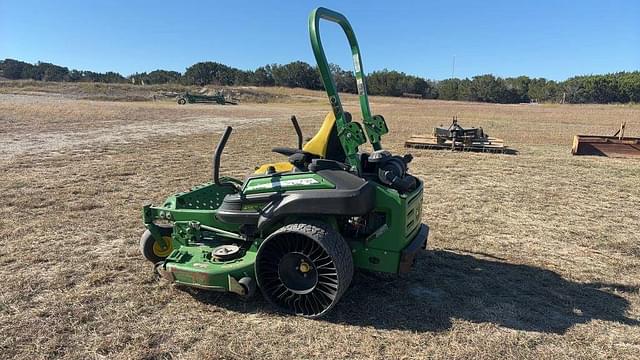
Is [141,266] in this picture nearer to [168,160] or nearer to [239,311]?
[239,311]

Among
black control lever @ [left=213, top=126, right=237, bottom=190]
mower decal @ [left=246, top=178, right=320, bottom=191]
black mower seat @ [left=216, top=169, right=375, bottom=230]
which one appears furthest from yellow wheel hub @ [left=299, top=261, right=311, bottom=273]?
black control lever @ [left=213, top=126, right=237, bottom=190]

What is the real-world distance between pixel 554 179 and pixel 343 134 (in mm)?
8117

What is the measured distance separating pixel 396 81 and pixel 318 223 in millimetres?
90657

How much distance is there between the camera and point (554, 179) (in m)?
10.5

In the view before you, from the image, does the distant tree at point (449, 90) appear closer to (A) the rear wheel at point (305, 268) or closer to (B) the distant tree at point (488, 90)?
(B) the distant tree at point (488, 90)

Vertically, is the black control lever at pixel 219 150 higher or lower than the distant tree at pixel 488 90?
lower

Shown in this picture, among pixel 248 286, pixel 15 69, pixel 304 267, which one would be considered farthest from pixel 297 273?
pixel 15 69

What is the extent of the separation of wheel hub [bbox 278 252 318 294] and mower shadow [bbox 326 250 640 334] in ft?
1.19

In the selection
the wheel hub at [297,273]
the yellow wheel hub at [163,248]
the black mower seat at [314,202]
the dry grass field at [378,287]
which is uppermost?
the black mower seat at [314,202]

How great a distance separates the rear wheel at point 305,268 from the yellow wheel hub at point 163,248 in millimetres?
1416

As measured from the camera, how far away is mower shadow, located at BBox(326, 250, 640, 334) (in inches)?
162

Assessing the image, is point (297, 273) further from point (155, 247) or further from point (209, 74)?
point (209, 74)

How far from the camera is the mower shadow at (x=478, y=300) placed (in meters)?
4.11

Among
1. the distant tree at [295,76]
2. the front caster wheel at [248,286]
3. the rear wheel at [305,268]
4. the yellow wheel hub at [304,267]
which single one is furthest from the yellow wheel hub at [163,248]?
the distant tree at [295,76]
